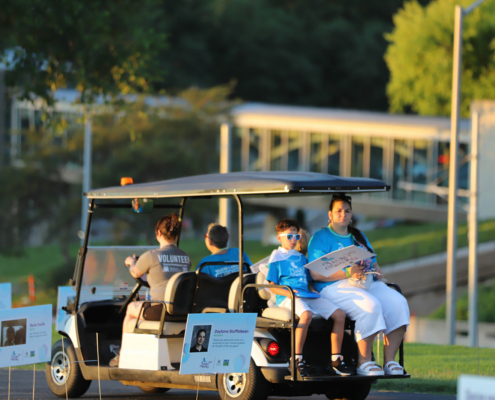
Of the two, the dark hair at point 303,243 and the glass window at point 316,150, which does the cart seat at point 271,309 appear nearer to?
the dark hair at point 303,243

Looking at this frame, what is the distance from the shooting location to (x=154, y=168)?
116 ft

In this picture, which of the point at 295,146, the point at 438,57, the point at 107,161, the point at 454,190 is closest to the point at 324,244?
the point at 454,190

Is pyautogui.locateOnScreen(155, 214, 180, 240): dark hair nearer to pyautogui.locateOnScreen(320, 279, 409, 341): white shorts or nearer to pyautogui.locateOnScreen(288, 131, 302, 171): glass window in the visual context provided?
pyautogui.locateOnScreen(320, 279, 409, 341): white shorts

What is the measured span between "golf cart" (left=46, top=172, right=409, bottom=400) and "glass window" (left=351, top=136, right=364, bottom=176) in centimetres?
3034

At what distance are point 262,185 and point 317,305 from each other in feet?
3.57

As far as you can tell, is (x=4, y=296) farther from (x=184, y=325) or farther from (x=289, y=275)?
(x=289, y=275)

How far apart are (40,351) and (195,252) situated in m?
34.4

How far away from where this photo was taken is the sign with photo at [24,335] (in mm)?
7082

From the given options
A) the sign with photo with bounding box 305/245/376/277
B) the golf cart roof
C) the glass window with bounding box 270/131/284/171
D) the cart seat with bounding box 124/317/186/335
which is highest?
the glass window with bounding box 270/131/284/171

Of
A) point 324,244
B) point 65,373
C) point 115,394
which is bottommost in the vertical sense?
point 115,394

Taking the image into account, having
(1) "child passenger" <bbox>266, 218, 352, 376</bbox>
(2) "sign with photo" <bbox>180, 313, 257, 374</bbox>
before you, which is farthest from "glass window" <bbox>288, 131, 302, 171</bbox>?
(2) "sign with photo" <bbox>180, 313, 257, 374</bbox>

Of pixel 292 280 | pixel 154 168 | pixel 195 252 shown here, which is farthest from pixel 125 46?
pixel 195 252

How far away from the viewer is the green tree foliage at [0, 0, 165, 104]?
49.8 feet

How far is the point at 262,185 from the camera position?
725 cm
